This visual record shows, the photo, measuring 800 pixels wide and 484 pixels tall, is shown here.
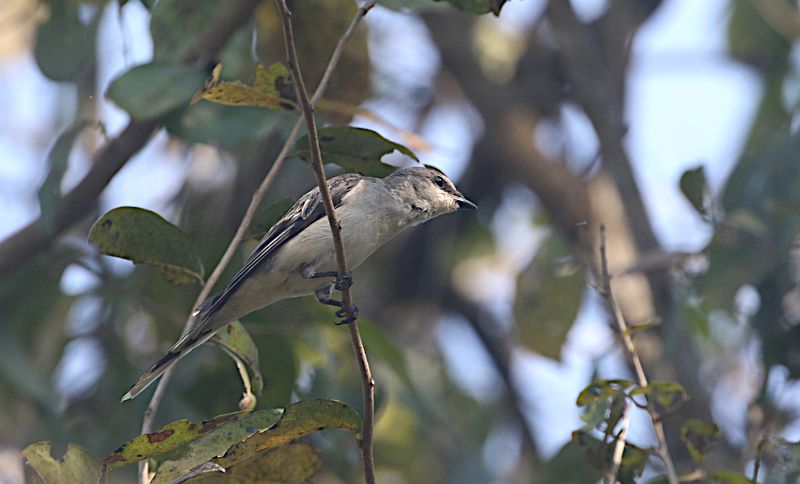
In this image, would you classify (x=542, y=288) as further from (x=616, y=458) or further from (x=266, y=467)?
(x=266, y=467)

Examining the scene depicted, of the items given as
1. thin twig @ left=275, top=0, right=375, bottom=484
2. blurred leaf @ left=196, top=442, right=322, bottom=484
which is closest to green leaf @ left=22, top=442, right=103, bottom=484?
blurred leaf @ left=196, top=442, right=322, bottom=484

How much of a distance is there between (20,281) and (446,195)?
222cm

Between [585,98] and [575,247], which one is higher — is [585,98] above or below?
above

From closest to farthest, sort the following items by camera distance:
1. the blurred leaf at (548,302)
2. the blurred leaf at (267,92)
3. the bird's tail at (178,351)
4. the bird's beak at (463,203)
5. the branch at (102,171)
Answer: the blurred leaf at (267,92) → the bird's tail at (178,351) → the branch at (102,171) → the bird's beak at (463,203) → the blurred leaf at (548,302)

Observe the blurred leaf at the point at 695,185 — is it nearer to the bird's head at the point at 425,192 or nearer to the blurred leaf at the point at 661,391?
the bird's head at the point at 425,192

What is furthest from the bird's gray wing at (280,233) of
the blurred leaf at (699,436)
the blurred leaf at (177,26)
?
the blurred leaf at (699,436)

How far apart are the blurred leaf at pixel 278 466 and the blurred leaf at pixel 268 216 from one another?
2.59ft

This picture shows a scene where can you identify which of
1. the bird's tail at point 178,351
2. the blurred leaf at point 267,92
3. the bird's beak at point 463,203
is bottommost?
the bird's tail at point 178,351

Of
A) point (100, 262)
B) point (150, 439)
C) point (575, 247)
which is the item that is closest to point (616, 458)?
point (150, 439)

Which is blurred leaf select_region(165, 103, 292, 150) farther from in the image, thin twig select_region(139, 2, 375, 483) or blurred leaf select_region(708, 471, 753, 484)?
blurred leaf select_region(708, 471, 753, 484)

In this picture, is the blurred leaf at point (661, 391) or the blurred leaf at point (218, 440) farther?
the blurred leaf at point (661, 391)

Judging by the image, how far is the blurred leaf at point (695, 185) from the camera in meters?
4.11

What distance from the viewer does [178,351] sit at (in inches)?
135

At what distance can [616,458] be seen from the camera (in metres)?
3.19
